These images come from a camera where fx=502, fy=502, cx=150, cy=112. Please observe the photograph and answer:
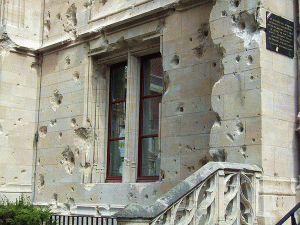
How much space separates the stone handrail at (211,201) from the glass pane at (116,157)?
324 cm

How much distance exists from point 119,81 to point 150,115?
42.5 inches

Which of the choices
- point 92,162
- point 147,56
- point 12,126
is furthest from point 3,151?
point 147,56

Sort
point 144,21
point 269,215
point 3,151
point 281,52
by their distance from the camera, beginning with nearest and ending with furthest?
point 269,215 → point 281,52 → point 144,21 → point 3,151

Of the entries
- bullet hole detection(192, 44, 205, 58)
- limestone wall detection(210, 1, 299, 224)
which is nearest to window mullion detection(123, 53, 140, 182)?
bullet hole detection(192, 44, 205, 58)

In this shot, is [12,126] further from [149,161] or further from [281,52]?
[281,52]

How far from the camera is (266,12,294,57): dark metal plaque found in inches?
236

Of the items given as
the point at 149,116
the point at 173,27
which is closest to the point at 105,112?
the point at 149,116

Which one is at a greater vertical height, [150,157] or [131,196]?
[150,157]

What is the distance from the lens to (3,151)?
9.40 m

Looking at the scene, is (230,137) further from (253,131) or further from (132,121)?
(132,121)

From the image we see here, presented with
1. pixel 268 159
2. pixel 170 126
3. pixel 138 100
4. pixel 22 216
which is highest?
pixel 138 100

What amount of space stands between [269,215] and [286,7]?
8.52 feet

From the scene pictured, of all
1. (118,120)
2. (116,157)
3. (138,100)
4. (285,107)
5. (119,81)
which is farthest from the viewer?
(119,81)

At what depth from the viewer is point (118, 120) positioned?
8734 millimetres
